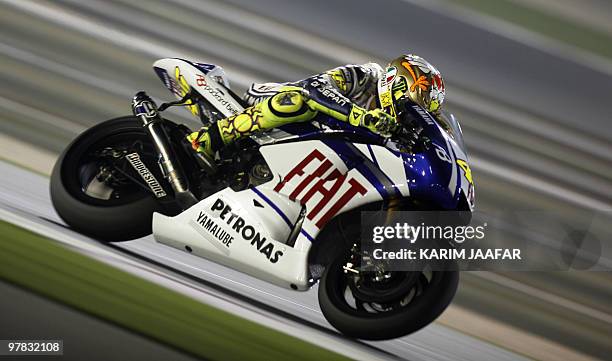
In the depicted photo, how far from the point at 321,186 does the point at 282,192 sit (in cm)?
23

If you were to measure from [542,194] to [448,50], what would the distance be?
5.46ft

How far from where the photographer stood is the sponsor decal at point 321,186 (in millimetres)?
4684

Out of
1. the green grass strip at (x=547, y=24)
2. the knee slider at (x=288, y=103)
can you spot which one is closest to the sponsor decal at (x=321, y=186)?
the knee slider at (x=288, y=103)

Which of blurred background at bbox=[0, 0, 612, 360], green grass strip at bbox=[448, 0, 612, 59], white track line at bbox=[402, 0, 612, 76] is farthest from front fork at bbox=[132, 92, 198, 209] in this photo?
green grass strip at bbox=[448, 0, 612, 59]

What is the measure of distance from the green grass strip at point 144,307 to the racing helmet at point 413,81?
4.40ft

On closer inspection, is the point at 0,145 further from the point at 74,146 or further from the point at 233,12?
the point at 233,12

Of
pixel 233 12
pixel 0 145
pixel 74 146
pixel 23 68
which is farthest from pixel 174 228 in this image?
pixel 233 12

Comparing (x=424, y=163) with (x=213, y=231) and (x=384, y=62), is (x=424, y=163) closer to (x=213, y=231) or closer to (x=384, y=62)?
(x=213, y=231)

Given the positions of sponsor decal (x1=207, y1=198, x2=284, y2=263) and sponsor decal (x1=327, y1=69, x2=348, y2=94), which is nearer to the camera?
sponsor decal (x1=207, y1=198, x2=284, y2=263)

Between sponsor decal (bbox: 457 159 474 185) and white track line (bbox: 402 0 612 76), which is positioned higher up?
white track line (bbox: 402 0 612 76)

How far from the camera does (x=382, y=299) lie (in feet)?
14.7

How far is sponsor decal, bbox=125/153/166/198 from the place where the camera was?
5133 millimetres

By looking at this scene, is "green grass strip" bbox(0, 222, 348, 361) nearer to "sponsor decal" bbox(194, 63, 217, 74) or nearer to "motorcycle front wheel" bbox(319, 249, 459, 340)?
"motorcycle front wheel" bbox(319, 249, 459, 340)

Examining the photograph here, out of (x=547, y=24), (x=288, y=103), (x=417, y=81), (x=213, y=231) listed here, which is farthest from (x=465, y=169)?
(x=547, y=24)
